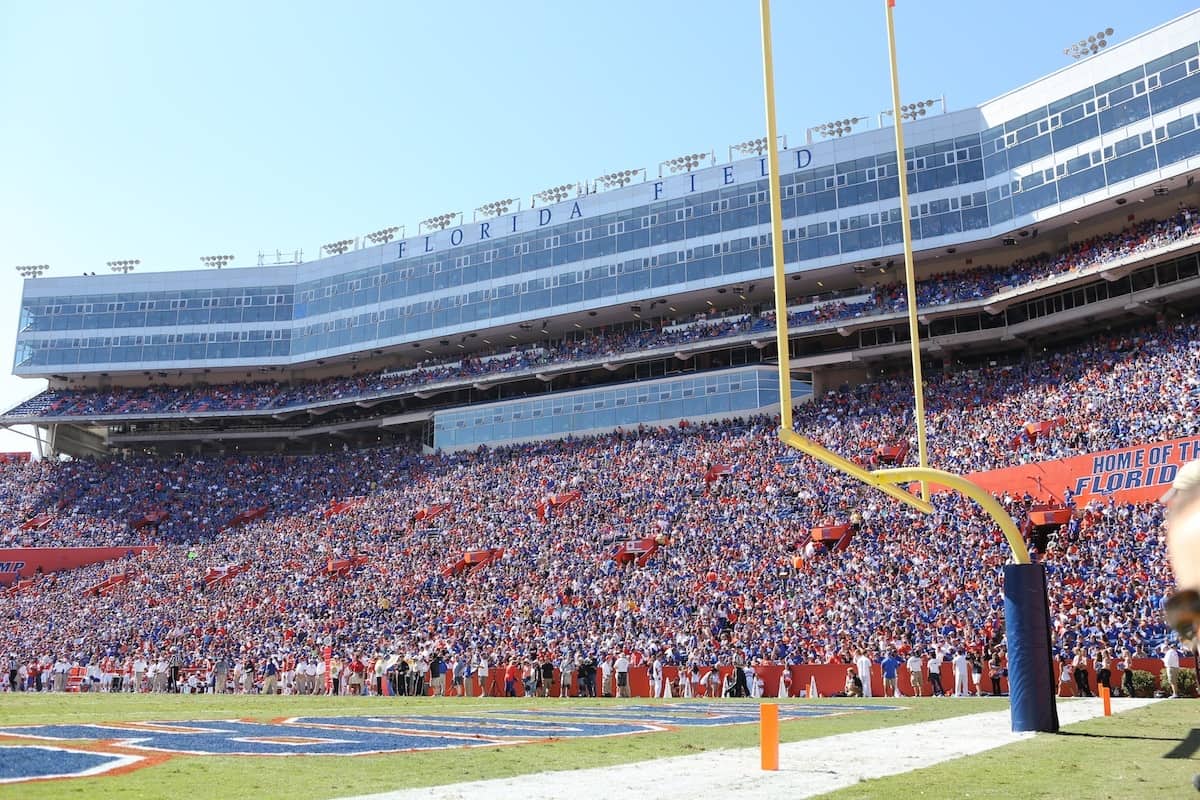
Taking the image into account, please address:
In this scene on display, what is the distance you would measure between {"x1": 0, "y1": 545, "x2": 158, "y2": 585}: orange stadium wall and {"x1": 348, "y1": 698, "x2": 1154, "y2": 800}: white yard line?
Result: 44.8 m

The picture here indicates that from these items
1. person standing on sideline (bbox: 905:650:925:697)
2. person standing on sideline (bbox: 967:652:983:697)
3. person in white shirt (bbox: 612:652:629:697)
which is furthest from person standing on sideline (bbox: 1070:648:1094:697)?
person in white shirt (bbox: 612:652:629:697)

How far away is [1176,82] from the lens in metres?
36.2

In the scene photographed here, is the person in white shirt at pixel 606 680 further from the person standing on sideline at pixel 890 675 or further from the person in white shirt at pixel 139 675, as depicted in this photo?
the person in white shirt at pixel 139 675

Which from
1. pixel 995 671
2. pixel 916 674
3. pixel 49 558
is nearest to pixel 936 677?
pixel 916 674

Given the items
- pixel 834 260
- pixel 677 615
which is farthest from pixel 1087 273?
pixel 677 615

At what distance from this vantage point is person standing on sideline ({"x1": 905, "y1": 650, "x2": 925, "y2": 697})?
22000 millimetres

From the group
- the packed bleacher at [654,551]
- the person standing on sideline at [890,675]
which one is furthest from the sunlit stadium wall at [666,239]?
the person standing on sideline at [890,675]

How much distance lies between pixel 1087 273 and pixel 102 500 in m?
47.8

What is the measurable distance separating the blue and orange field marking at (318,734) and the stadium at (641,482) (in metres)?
0.13

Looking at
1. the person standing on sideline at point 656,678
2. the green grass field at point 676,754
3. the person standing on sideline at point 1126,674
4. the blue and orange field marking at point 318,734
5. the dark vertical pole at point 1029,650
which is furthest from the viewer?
the person standing on sideline at point 656,678

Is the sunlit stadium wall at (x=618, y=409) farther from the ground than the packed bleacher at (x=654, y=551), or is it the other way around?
the sunlit stadium wall at (x=618, y=409)

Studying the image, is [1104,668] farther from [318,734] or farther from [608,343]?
[608,343]

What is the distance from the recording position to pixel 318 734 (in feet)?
39.7

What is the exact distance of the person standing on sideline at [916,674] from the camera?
22.0m
